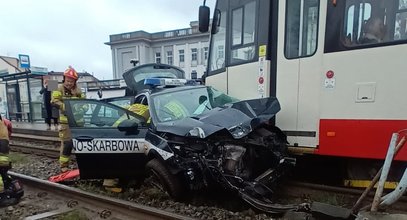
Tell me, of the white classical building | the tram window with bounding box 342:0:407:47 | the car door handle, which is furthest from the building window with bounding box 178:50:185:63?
the tram window with bounding box 342:0:407:47

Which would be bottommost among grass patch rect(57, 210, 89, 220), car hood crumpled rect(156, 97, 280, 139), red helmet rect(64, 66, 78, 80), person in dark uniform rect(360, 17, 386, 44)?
grass patch rect(57, 210, 89, 220)

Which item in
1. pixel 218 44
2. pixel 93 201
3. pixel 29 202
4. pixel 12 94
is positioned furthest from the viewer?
pixel 12 94

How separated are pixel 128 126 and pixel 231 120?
5.08ft

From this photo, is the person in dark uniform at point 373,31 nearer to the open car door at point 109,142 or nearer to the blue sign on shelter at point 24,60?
the open car door at point 109,142

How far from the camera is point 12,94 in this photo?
1902 centimetres

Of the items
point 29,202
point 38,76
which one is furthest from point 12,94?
point 29,202

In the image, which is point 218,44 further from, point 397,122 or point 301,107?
point 397,122

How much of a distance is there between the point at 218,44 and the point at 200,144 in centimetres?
240

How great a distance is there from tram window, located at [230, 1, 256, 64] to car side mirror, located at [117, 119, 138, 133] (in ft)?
→ 6.25

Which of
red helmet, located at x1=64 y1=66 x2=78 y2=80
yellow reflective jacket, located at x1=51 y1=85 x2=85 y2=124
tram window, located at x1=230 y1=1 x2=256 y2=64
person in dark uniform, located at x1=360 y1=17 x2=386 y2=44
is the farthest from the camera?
red helmet, located at x1=64 y1=66 x2=78 y2=80

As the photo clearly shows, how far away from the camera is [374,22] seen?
4234mm

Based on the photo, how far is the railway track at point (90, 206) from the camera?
425 cm

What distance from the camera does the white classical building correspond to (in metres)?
50.4

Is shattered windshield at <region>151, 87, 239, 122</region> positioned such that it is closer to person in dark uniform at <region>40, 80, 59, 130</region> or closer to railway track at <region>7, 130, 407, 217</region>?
railway track at <region>7, 130, 407, 217</region>
